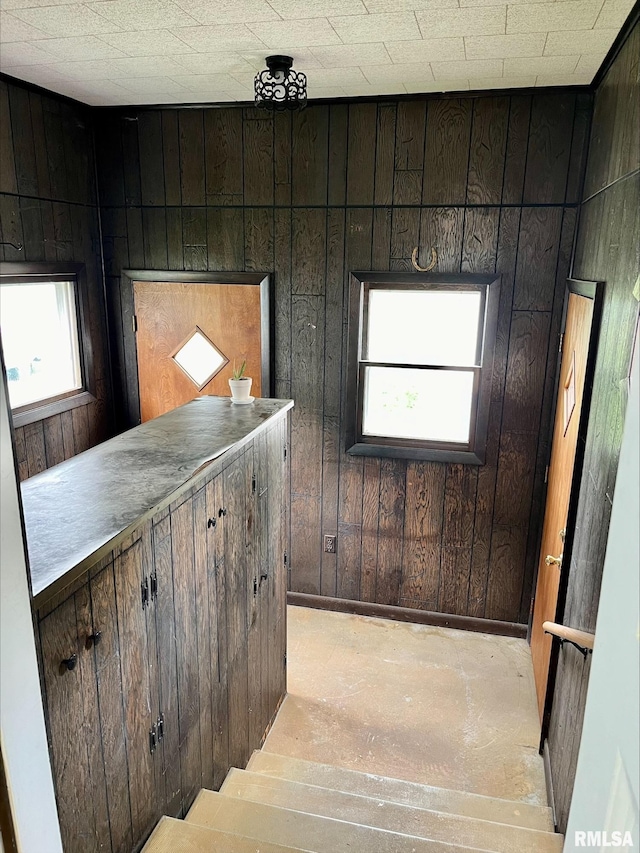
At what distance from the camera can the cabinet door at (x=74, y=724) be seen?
4.28 ft

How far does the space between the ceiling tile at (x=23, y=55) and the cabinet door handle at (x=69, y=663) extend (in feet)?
7.76

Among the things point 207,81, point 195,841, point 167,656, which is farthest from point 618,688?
point 207,81

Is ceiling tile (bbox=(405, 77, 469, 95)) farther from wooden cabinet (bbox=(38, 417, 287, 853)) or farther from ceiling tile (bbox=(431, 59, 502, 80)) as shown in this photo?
wooden cabinet (bbox=(38, 417, 287, 853))

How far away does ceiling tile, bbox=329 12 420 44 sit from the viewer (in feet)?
7.16

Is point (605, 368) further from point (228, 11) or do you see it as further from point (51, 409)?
point (51, 409)

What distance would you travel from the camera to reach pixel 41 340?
3.36 m

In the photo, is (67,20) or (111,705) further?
(67,20)

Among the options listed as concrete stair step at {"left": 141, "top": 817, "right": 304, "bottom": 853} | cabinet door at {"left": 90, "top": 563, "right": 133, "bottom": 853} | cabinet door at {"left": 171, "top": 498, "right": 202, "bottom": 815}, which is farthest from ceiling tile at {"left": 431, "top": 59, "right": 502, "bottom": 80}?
concrete stair step at {"left": 141, "top": 817, "right": 304, "bottom": 853}

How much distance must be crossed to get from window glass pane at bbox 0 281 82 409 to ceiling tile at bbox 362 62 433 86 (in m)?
1.97

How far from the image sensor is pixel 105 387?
3.86 m

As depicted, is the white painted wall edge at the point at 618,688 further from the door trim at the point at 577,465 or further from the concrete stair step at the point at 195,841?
the door trim at the point at 577,465

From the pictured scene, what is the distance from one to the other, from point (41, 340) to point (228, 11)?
6.48ft

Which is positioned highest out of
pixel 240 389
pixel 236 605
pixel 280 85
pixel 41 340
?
pixel 280 85

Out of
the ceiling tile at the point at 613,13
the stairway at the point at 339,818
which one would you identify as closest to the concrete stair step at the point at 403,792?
the stairway at the point at 339,818
